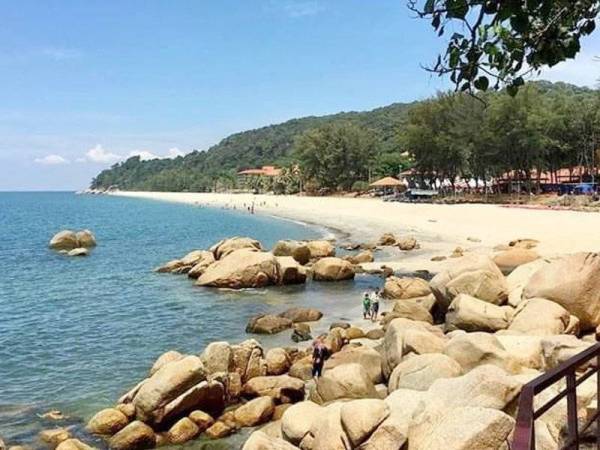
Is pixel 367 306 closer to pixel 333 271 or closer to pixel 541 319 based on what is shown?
pixel 541 319

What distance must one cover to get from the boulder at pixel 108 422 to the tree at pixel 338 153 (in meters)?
99.1

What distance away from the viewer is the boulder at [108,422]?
42.5 feet

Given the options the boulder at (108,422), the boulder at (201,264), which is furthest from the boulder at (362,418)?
the boulder at (201,264)

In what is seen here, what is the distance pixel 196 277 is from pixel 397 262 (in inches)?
465

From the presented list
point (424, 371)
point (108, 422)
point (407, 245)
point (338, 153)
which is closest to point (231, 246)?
point (407, 245)

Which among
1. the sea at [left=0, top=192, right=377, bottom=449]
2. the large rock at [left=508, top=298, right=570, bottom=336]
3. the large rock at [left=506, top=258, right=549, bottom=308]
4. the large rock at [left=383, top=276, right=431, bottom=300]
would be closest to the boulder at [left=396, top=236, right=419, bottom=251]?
the sea at [left=0, top=192, right=377, bottom=449]

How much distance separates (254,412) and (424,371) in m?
3.81

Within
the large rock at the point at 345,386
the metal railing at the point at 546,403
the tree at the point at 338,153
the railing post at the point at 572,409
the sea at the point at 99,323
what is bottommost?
the sea at the point at 99,323

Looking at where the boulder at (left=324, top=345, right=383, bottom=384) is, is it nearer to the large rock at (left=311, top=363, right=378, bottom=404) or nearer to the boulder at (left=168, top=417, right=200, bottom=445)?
the large rock at (left=311, top=363, right=378, bottom=404)

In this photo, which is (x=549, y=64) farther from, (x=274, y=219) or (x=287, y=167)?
(x=287, y=167)

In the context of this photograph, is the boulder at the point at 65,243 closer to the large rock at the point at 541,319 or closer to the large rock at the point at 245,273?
the large rock at the point at 245,273

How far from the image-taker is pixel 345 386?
41.7ft

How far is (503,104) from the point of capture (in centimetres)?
6644

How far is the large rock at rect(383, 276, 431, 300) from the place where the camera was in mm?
25484
